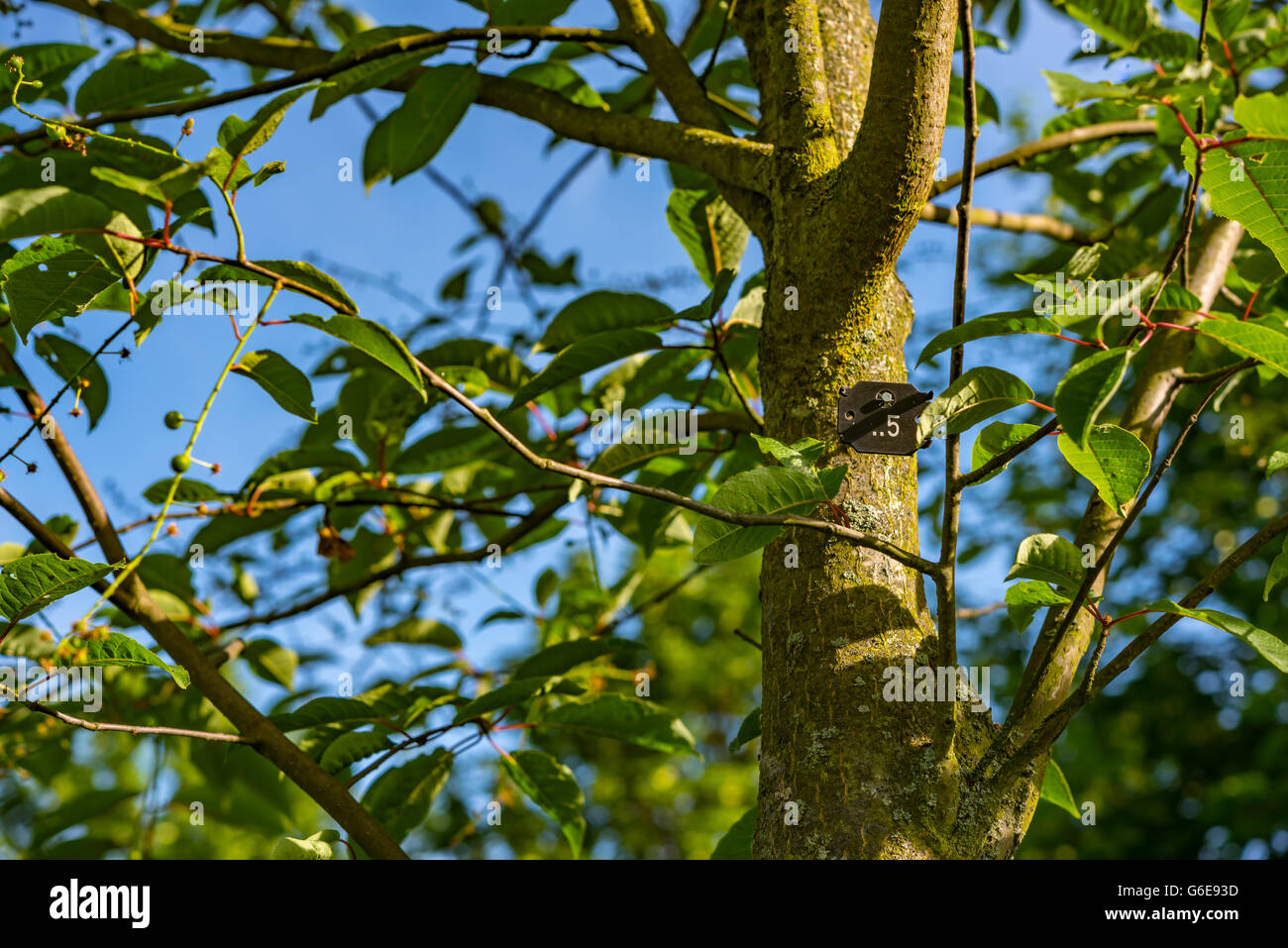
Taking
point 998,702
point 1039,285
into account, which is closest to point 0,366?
point 1039,285

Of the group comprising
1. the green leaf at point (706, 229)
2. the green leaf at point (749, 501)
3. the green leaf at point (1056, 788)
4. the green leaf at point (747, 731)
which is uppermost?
the green leaf at point (706, 229)

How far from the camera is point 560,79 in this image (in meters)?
1.56

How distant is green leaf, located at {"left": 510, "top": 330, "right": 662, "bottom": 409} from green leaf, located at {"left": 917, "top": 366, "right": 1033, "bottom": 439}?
0.51 meters

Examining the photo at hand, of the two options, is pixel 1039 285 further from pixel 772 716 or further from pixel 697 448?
pixel 697 448

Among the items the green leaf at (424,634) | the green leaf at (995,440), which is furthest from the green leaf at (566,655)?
the green leaf at (995,440)

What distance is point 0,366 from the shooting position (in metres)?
1.27

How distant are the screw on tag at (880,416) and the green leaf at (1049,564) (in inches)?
6.3

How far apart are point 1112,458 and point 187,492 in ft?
4.75

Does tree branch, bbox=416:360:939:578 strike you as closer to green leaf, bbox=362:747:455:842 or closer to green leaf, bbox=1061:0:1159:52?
green leaf, bbox=362:747:455:842

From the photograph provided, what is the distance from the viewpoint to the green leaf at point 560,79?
5.09 ft

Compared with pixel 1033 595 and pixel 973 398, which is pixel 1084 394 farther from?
pixel 1033 595

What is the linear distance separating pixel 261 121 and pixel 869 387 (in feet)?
2.35

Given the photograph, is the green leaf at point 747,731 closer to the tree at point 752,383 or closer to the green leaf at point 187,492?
the tree at point 752,383

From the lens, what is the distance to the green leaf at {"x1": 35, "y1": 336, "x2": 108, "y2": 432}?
1441mm
